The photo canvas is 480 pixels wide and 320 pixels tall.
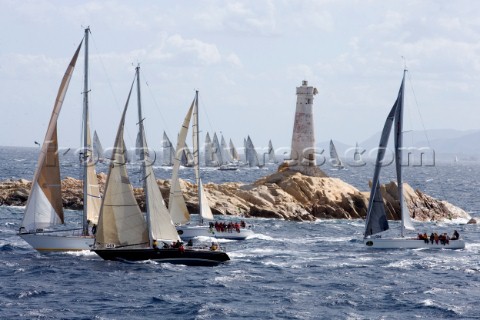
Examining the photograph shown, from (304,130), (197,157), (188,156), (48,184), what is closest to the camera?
(48,184)

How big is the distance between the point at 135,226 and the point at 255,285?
26.8ft

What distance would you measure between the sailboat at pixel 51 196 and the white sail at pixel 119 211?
2.82 m

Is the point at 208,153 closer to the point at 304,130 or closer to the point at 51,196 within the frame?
the point at 304,130

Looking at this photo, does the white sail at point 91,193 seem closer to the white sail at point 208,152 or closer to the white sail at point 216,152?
the white sail at point 208,152

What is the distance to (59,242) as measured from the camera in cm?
4675

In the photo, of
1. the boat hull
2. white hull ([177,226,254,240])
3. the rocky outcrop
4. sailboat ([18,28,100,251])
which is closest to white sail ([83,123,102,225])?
sailboat ([18,28,100,251])

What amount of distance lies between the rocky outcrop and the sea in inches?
698

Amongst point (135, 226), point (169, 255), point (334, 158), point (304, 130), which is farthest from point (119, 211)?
point (334, 158)

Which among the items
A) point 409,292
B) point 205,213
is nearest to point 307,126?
point 205,213

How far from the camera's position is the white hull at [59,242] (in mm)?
46438

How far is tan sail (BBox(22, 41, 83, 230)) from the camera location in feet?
149

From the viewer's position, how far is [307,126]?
8231 cm

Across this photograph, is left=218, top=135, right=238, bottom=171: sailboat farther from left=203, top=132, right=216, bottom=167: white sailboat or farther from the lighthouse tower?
the lighthouse tower

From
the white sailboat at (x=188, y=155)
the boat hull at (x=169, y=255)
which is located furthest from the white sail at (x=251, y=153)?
the boat hull at (x=169, y=255)
